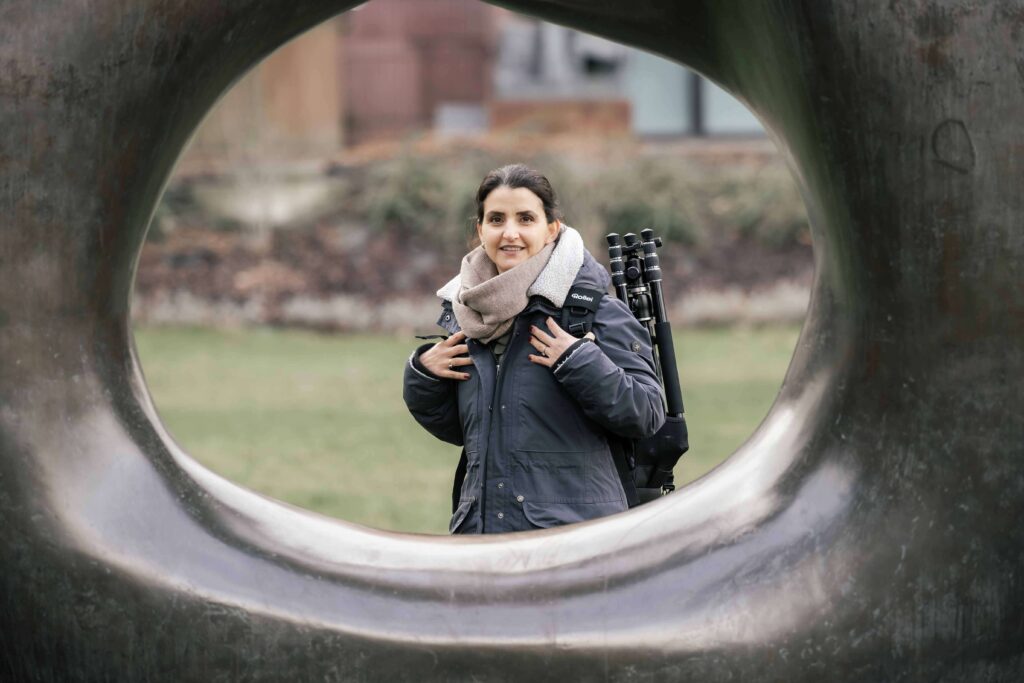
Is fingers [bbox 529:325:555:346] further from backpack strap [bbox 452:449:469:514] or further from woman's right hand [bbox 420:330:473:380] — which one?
backpack strap [bbox 452:449:469:514]

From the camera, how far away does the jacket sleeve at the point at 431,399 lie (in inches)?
121

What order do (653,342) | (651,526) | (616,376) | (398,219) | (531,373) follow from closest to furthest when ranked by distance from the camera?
(651,526)
(616,376)
(531,373)
(653,342)
(398,219)

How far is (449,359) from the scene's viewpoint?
Result: 10.0 ft

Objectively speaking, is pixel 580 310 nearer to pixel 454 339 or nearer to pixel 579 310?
pixel 579 310

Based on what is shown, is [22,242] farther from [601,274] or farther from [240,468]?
[240,468]

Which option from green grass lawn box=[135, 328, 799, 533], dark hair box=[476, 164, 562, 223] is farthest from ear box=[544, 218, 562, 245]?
green grass lawn box=[135, 328, 799, 533]

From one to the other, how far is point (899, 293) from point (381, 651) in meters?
0.96

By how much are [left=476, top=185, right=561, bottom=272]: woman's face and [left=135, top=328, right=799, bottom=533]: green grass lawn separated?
461cm

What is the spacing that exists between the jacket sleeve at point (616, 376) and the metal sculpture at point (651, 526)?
0.54 meters

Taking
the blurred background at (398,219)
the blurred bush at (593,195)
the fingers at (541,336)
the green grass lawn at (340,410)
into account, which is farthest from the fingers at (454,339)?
the blurred bush at (593,195)

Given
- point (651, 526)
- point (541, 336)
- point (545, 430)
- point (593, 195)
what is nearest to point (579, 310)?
point (541, 336)

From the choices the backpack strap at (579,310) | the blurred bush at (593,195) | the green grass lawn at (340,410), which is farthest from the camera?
the blurred bush at (593,195)

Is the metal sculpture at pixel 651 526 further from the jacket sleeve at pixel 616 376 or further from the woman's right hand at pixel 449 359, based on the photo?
the woman's right hand at pixel 449 359

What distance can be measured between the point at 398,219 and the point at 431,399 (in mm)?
12808
